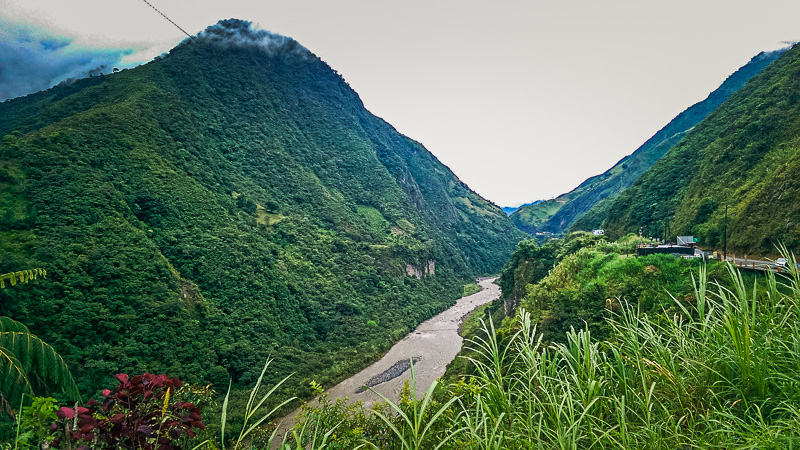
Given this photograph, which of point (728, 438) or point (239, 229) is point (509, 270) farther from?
point (728, 438)

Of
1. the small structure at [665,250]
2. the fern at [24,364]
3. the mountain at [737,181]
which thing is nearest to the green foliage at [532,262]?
the mountain at [737,181]

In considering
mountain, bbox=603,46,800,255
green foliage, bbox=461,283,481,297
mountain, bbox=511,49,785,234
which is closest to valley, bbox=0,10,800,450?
mountain, bbox=603,46,800,255

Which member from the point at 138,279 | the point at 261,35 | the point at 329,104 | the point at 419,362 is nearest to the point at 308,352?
the point at 419,362

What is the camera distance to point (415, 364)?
35500mm

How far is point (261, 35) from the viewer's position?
347 ft

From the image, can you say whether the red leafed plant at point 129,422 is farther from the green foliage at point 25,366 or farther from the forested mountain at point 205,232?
the forested mountain at point 205,232

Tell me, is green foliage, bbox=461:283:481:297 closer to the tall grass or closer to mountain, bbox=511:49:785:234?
mountain, bbox=511:49:785:234

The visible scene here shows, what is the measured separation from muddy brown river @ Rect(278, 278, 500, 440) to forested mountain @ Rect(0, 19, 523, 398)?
1747 millimetres

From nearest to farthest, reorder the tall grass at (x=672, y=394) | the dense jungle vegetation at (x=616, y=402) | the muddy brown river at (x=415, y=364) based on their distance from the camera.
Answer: the dense jungle vegetation at (x=616, y=402) → the tall grass at (x=672, y=394) → the muddy brown river at (x=415, y=364)

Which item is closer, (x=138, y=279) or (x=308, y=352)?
(x=138, y=279)

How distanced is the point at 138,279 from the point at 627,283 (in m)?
33.2

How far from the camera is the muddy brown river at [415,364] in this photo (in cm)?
2825

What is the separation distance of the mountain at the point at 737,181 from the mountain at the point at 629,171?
34.8 meters

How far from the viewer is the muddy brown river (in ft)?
92.7
